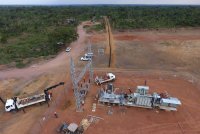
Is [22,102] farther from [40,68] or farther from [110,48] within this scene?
[110,48]

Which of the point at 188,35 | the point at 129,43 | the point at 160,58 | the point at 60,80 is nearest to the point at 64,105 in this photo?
the point at 60,80

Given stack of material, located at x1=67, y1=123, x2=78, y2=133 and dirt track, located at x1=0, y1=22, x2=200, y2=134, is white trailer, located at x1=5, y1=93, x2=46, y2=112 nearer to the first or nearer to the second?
dirt track, located at x1=0, y1=22, x2=200, y2=134

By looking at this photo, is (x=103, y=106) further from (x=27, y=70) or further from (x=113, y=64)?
(x=27, y=70)

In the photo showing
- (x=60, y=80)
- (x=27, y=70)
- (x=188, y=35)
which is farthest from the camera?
(x=188, y=35)

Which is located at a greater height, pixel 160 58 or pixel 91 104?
pixel 160 58

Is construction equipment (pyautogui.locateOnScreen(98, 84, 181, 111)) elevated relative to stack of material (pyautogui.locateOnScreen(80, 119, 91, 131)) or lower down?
elevated

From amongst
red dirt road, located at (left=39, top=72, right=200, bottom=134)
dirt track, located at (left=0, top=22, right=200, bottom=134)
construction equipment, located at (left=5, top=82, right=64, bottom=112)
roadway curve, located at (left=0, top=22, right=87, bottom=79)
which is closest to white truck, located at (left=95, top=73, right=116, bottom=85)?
dirt track, located at (left=0, top=22, right=200, bottom=134)

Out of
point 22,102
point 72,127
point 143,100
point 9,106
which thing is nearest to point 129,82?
point 143,100
